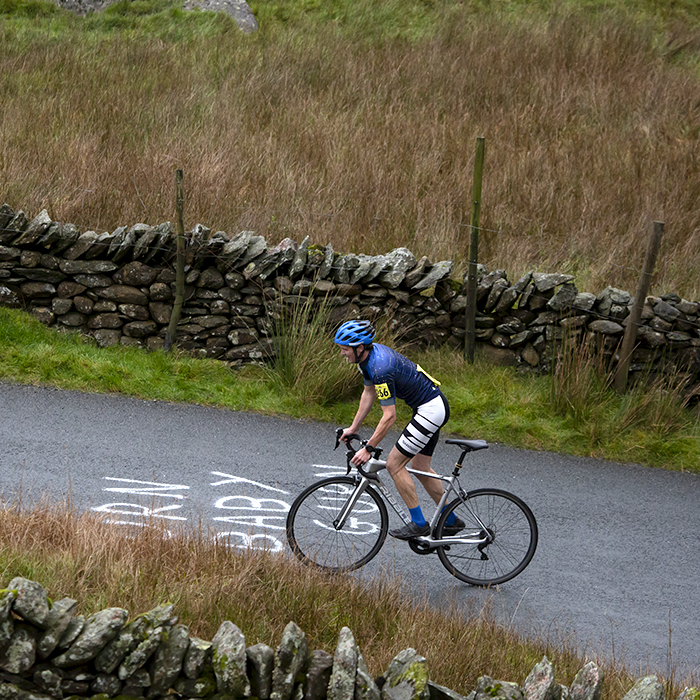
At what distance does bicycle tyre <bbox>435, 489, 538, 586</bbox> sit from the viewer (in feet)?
19.5

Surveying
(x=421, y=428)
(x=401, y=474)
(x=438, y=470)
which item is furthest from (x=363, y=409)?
(x=438, y=470)

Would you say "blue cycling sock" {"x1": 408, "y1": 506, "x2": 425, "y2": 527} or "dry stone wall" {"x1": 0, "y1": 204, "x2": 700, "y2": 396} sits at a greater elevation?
"dry stone wall" {"x1": 0, "y1": 204, "x2": 700, "y2": 396}

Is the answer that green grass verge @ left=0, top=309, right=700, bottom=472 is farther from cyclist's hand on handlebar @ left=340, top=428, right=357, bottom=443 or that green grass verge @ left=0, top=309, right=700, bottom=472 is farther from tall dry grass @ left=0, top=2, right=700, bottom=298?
cyclist's hand on handlebar @ left=340, top=428, right=357, bottom=443

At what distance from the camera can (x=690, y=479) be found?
824 cm

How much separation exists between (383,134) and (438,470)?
9.13m

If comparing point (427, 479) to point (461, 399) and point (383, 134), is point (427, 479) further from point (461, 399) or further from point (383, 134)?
point (383, 134)

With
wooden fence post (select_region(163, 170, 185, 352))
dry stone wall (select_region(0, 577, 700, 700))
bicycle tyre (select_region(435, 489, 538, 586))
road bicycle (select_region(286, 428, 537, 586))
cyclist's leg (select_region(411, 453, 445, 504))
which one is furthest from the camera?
wooden fence post (select_region(163, 170, 185, 352))

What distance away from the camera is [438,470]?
25.6ft

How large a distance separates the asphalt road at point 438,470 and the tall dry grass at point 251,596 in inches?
15.5

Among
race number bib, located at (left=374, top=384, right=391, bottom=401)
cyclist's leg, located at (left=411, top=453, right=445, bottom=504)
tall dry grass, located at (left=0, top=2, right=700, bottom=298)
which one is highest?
tall dry grass, located at (left=0, top=2, right=700, bottom=298)

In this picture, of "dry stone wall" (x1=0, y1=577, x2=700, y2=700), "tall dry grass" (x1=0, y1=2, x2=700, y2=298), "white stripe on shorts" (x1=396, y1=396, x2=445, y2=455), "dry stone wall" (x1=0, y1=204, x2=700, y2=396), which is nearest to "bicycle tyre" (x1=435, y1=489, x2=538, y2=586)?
"white stripe on shorts" (x1=396, y1=396, x2=445, y2=455)

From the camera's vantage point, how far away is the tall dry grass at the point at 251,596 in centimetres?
417

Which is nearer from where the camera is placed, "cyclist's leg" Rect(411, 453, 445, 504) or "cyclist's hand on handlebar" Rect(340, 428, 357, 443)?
"cyclist's hand on handlebar" Rect(340, 428, 357, 443)

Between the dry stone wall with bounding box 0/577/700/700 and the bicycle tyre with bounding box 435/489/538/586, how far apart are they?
260 centimetres
